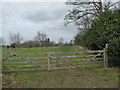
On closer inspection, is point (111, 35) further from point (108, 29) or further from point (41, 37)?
point (41, 37)

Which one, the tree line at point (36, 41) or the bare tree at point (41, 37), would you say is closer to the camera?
the tree line at point (36, 41)

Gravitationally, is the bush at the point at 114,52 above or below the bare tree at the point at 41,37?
below

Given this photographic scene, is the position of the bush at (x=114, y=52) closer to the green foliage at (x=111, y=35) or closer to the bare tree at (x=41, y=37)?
the green foliage at (x=111, y=35)

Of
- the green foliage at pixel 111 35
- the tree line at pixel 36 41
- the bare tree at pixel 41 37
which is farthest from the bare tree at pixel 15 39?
the green foliage at pixel 111 35

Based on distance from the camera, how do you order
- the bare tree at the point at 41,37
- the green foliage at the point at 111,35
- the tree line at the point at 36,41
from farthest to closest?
the bare tree at the point at 41,37 → the tree line at the point at 36,41 → the green foliage at the point at 111,35

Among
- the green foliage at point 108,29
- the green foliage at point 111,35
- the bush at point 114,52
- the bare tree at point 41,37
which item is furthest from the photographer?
the bare tree at point 41,37

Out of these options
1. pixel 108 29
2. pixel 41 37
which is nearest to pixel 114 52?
pixel 108 29

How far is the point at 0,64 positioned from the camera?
6379 millimetres

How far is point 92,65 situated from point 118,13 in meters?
4.53

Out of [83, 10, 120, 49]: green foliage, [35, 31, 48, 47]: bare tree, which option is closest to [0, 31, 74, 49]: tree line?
[35, 31, 48, 47]: bare tree

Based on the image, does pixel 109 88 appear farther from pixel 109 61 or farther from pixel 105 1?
pixel 105 1

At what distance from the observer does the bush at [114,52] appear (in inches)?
274

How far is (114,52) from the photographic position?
7113 mm

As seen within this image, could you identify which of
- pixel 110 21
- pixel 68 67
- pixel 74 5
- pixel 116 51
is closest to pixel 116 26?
pixel 110 21
